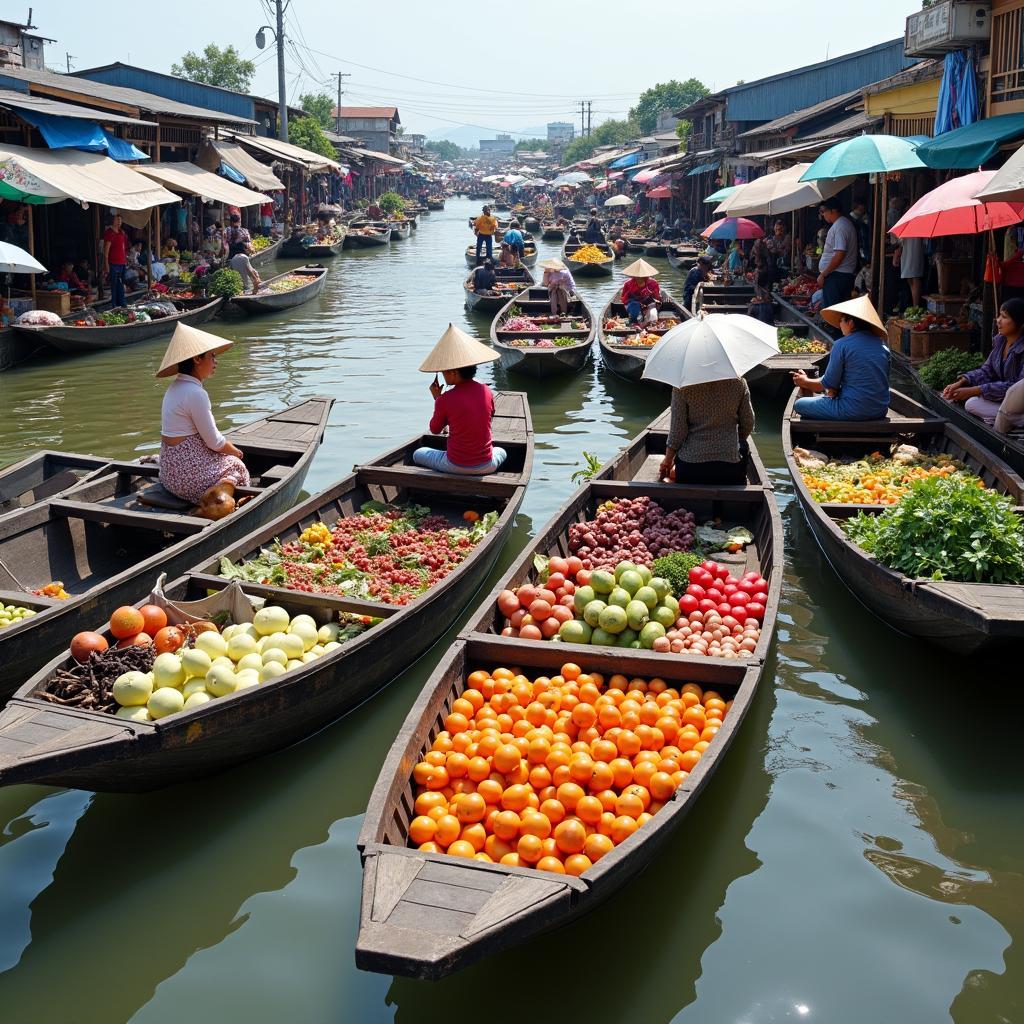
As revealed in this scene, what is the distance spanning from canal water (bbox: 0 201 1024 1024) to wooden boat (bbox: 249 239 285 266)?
2215cm

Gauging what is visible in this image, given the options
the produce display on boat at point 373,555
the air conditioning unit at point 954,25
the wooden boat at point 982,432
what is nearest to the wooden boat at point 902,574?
the wooden boat at point 982,432

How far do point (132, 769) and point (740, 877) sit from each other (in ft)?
8.23

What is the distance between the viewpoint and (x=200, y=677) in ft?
15.2

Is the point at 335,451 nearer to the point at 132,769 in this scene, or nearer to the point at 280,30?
the point at 132,769

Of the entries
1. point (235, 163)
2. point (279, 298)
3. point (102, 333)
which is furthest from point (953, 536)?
point (235, 163)

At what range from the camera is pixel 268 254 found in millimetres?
27781

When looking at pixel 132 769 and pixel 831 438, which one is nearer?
pixel 132 769

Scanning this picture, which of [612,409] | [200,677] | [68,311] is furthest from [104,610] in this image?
[68,311]

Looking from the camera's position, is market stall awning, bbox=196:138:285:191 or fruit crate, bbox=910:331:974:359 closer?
fruit crate, bbox=910:331:974:359

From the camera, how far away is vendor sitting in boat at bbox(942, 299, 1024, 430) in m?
8.42

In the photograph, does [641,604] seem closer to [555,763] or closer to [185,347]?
[555,763]

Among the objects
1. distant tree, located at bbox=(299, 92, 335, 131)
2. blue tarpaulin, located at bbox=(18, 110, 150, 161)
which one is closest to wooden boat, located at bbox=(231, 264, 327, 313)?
blue tarpaulin, located at bbox=(18, 110, 150, 161)

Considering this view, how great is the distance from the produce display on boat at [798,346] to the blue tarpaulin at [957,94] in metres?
2.74

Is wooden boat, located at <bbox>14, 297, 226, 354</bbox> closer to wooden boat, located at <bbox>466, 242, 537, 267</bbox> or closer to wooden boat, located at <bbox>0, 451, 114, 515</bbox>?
wooden boat, located at <bbox>0, 451, 114, 515</bbox>
